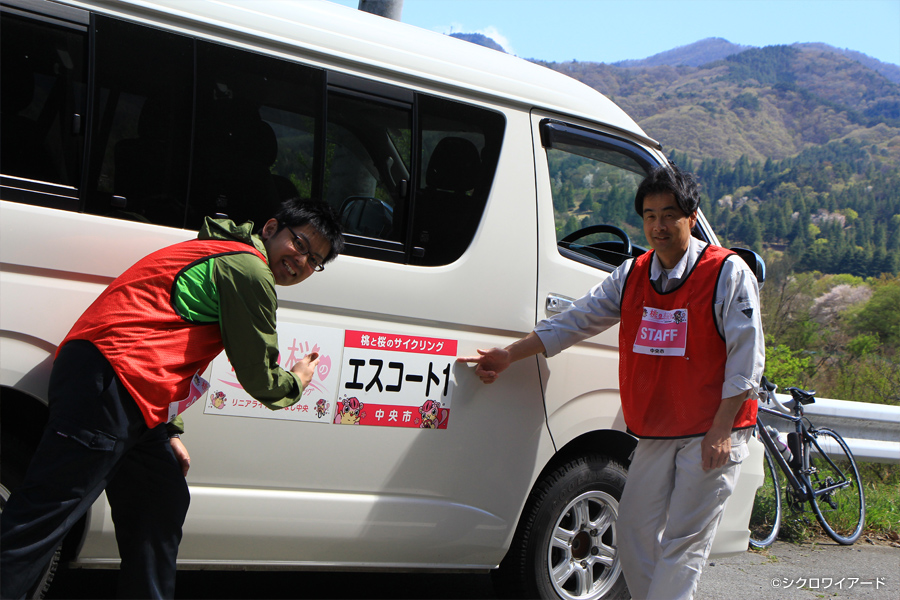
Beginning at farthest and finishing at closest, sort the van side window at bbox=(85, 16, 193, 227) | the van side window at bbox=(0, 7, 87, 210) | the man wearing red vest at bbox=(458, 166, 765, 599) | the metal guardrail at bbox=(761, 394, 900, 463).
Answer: the metal guardrail at bbox=(761, 394, 900, 463)
the man wearing red vest at bbox=(458, 166, 765, 599)
the van side window at bbox=(85, 16, 193, 227)
the van side window at bbox=(0, 7, 87, 210)

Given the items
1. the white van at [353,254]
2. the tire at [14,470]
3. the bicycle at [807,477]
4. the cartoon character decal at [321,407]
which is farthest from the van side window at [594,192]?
the bicycle at [807,477]

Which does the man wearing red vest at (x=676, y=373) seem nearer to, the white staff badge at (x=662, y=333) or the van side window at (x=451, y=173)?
the white staff badge at (x=662, y=333)

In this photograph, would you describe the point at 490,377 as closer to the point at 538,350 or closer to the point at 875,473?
the point at 538,350

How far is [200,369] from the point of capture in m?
2.23

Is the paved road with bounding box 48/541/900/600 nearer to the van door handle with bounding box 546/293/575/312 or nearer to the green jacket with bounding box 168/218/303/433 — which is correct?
the van door handle with bounding box 546/293/575/312

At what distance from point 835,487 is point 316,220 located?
499cm

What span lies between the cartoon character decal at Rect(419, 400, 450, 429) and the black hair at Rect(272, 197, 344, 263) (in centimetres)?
86

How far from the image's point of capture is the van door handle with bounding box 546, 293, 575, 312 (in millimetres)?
3250

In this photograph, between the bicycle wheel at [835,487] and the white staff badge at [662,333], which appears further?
the bicycle wheel at [835,487]

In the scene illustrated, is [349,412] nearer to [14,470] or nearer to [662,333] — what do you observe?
[14,470]

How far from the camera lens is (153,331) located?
206 centimetres

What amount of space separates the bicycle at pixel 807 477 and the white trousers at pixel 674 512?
8.69ft

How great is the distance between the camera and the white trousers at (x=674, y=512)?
288 cm

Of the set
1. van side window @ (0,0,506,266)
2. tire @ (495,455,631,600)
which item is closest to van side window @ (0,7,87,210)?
van side window @ (0,0,506,266)
